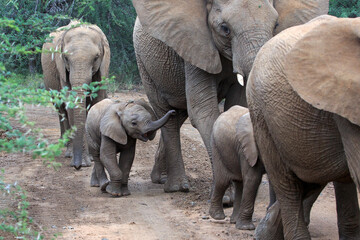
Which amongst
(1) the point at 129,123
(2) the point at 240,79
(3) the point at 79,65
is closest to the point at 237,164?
(2) the point at 240,79

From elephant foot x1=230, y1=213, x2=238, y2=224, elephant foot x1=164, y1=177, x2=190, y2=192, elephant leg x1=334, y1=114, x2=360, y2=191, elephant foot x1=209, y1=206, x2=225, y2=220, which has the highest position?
elephant leg x1=334, y1=114, x2=360, y2=191

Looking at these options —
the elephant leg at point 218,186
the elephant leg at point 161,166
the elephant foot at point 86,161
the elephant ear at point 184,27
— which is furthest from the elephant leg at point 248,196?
the elephant foot at point 86,161

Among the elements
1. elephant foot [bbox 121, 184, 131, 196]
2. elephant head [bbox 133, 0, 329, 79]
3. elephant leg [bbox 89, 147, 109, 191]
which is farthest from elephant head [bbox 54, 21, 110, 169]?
elephant head [bbox 133, 0, 329, 79]

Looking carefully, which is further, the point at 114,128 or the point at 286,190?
the point at 114,128

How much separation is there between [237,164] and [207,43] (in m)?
1.35

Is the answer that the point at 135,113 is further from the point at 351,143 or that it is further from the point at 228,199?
the point at 351,143

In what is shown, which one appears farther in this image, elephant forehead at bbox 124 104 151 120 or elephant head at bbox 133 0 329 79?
elephant forehead at bbox 124 104 151 120

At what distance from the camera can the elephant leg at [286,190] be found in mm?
4984

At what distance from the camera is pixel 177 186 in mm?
8039

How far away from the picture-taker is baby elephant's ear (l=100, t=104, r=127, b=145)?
304 inches

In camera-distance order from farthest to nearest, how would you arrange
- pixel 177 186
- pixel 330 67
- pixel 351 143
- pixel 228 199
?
pixel 177 186 < pixel 228 199 < pixel 330 67 < pixel 351 143

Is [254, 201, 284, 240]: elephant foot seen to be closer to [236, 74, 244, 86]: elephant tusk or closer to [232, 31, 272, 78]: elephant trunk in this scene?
[236, 74, 244, 86]: elephant tusk

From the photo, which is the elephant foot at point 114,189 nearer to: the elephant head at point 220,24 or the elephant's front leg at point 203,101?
the elephant's front leg at point 203,101

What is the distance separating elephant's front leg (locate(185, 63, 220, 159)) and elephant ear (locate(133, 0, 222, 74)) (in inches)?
7.8
